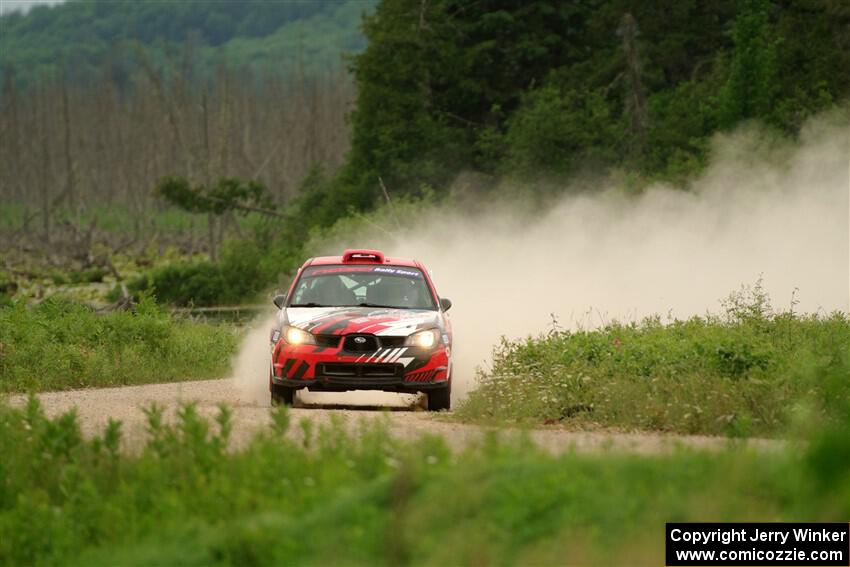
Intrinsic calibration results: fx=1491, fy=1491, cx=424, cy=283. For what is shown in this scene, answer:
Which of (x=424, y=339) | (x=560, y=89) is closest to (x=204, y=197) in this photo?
(x=560, y=89)

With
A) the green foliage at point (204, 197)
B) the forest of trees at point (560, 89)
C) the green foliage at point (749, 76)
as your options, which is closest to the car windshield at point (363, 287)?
the forest of trees at point (560, 89)

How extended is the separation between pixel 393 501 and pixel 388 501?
0.03 meters

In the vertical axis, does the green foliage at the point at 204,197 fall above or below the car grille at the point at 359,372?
above

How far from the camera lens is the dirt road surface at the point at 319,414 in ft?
38.5

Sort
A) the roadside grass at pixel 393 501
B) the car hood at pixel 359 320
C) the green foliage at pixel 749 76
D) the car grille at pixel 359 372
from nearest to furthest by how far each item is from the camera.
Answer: the roadside grass at pixel 393 501, the car grille at pixel 359 372, the car hood at pixel 359 320, the green foliage at pixel 749 76

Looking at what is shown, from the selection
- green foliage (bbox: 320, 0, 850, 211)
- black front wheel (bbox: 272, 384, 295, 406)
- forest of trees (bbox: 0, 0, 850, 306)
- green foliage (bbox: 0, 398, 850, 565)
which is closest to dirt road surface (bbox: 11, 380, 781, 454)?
black front wheel (bbox: 272, 384, 295, 406)

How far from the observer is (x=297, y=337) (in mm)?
15953

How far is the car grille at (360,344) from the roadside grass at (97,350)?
548cm

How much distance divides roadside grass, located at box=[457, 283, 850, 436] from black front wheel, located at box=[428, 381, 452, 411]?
0.37 m

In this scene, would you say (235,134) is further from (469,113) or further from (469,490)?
(469,490)

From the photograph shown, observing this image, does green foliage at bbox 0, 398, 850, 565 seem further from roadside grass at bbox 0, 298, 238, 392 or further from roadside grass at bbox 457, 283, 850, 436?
roadside grass at bbox 0, 298, 238, 392

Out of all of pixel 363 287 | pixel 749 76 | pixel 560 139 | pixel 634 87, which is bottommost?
pixel 363 287

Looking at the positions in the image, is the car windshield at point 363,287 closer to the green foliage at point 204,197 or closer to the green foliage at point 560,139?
the green foliage at point 560,139

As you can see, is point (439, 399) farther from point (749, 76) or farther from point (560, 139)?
point (560, 139)
